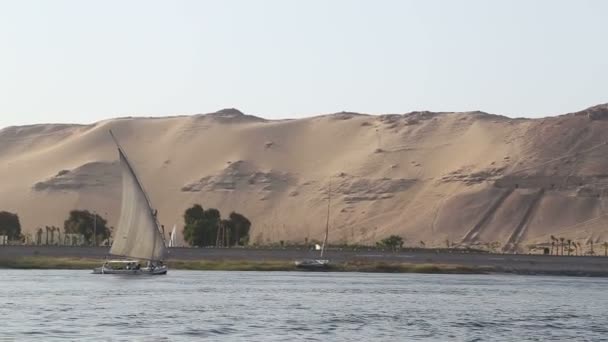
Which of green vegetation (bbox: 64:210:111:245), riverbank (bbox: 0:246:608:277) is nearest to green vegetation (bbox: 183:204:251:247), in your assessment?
green vegetation (bbox: 64:210:111:245)

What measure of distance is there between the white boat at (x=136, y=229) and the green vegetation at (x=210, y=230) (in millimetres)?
47600

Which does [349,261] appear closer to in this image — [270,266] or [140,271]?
[270,266]

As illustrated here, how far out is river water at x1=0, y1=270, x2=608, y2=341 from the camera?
51531mm

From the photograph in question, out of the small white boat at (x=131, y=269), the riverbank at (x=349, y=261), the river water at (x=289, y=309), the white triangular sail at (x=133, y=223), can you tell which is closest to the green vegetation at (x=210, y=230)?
the riverbank at (x=349, y=261)

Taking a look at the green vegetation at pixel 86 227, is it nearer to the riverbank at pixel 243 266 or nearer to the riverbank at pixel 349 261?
the riverbank at pixel 349 261

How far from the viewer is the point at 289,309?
63.4 metres

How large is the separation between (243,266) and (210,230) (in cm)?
3047

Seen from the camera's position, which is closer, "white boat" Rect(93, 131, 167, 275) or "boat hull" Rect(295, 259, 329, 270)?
"white boat" Rect(93, 131, 167, 275)

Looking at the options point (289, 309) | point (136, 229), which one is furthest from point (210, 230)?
point (289, 309)

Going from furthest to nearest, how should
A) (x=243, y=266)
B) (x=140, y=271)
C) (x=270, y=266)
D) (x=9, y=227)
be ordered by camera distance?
(x=9, y=227), (x=270, y=266), (x=243, y=266), (x=140, y=271)

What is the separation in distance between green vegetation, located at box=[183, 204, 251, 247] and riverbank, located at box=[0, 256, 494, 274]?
2520 cm

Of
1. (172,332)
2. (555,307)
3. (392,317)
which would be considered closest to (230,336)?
(172,332)

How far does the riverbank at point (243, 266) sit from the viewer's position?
112625mm

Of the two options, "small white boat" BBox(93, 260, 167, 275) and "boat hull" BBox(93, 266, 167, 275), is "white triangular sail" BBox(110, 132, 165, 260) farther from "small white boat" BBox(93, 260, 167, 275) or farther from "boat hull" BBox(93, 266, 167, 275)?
"small white boat" BBox(93, 260, 167, 275)
